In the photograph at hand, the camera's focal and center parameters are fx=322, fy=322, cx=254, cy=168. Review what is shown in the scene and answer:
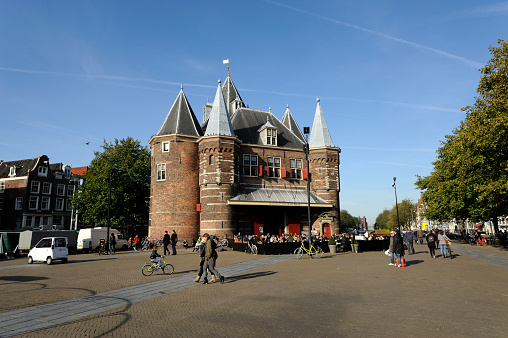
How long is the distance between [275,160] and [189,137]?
378 inches

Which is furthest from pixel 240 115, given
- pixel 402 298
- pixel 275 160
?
pixel 402 298

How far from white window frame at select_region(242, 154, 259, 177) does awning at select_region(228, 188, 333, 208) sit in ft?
5.90

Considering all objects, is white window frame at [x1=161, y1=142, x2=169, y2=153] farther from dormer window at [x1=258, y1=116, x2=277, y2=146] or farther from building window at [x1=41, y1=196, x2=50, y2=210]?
building window at [x1=41, y1=196, x2=50, y2=210]

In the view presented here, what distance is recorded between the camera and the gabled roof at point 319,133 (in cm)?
3657

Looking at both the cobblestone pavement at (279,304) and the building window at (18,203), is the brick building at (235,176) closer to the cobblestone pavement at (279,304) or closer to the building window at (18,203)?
the cobblestone pavement at (279,304)

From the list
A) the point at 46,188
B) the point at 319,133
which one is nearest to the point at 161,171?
the point at 319,133

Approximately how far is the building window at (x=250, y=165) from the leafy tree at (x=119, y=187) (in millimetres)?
15312

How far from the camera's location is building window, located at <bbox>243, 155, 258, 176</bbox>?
1339 inches

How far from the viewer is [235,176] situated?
1267 inches

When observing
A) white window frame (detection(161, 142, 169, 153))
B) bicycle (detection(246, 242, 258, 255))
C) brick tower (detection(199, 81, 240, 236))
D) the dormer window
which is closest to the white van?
bicycle (detection(246, 242, 258, 255))

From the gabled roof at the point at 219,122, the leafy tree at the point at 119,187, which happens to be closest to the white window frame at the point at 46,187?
the leafy tree at the point at 119,187

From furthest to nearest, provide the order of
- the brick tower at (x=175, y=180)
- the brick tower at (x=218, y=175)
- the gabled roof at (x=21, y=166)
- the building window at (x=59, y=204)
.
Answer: the building window at (x=59, y=204), the gabled roof at (x=21, y=166), the brick tower at (x=175, y=180), the brick tower at (x=218, y=175)

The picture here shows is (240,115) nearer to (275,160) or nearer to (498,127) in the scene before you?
(275,160)

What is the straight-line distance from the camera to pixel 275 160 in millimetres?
35625
